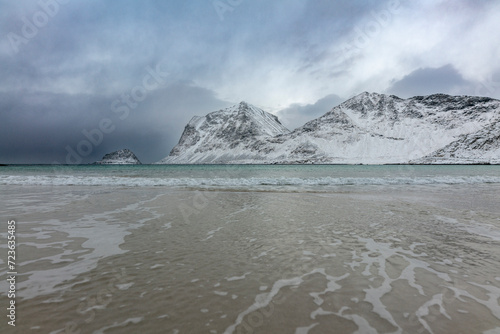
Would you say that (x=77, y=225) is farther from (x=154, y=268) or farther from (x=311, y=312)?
(x=311, y=312)

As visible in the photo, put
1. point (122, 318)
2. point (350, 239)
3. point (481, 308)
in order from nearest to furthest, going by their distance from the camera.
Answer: point (122, 318)
point (481, 308)
point (350, 239)

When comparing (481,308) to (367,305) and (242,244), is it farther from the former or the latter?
(242,244)

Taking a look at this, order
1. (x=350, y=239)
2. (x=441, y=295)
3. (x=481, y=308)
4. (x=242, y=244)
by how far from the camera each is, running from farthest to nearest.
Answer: (x=350, y=239)
(x=242, y=244)
(x=441, y=295)
(x=481, y=308)

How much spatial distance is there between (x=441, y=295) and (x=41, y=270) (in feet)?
23.8

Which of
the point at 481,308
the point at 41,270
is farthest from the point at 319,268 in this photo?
the point at 41,270

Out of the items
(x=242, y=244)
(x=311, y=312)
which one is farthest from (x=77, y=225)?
(x=311, y=312)

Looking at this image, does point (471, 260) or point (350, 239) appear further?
point (350, 239)

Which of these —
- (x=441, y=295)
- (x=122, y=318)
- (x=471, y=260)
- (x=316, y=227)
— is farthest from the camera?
(x=316, y=227)

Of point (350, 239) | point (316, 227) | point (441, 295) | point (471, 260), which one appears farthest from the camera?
point (316, 227)

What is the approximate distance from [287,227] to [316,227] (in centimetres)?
99

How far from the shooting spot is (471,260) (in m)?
5.86

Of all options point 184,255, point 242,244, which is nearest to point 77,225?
point 184,255

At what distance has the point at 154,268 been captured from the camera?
208 inches

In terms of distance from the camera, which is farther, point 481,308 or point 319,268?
point 319,268
